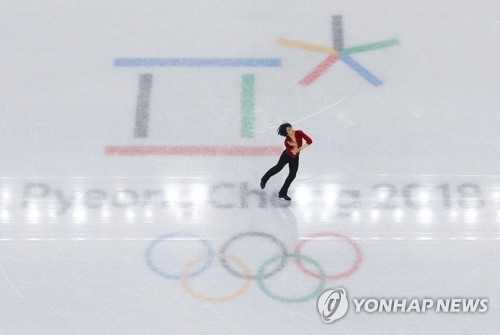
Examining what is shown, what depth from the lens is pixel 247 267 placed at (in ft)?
32.2

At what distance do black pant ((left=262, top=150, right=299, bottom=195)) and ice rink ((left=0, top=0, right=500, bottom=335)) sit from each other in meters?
0.28

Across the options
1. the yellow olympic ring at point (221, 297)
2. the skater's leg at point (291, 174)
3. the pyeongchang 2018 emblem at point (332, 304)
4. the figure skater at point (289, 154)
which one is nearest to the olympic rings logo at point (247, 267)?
the yellow olympic ring at point (221, 297)

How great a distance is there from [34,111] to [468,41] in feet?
22.5

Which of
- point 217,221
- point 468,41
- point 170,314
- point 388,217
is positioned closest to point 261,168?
point 217,221

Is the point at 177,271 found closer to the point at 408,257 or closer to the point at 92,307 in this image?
the point at 92,307

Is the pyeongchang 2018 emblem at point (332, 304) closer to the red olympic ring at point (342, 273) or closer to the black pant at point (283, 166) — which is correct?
the red olympic ring at point (342, 273)

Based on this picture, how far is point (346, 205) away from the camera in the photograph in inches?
415

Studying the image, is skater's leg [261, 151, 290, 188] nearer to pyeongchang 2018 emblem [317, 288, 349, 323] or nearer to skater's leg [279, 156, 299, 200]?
skater's leg [279, 156, 299, 200]

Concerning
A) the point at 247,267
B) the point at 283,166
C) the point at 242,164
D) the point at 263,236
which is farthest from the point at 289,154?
the point at 247,267

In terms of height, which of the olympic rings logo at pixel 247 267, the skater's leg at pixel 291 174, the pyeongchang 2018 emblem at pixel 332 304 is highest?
the skater's leg at pixel 291 174

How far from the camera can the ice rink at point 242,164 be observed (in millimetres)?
9453

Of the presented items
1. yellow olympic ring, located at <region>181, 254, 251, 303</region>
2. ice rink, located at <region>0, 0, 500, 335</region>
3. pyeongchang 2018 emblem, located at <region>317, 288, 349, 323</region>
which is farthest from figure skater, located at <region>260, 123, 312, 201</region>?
pyeongchang 2018 emblem, located at <region>317, 288, 349, 323</region>

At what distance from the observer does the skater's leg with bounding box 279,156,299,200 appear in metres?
9.95

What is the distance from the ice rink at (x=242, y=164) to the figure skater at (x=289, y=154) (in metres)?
0.27
